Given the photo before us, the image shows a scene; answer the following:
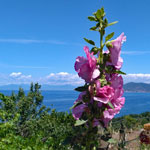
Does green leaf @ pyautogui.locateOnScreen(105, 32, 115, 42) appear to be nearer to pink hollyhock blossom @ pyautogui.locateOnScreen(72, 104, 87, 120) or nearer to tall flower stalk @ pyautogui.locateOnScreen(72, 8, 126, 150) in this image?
tall flower stalk @ pyautogui.locateOnScreen(72, 8, 126, 150)

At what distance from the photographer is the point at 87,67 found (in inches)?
43.7

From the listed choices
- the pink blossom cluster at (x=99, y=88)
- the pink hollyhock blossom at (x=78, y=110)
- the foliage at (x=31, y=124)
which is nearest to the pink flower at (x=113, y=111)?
the pink blossom cluster at (x=99, y=88)

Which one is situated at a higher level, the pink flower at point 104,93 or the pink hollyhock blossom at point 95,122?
the pink flower at point 104,93

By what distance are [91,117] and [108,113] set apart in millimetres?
80

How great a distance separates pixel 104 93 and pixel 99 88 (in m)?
0.03

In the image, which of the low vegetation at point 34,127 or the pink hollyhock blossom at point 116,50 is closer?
the pink hollyhock blossom at point 116,50

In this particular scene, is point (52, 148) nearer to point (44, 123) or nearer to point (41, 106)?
point (44, 123)

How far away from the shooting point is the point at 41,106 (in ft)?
24.1

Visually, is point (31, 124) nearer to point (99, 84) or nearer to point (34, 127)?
point (34, 127)

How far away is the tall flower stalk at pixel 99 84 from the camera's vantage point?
3.58 feet

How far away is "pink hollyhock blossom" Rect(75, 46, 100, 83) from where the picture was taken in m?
1.09

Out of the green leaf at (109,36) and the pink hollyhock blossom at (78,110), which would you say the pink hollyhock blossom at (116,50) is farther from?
the pink hollyhock blossom at (78,110)

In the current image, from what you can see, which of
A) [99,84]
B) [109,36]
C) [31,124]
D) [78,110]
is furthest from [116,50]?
[31,124]

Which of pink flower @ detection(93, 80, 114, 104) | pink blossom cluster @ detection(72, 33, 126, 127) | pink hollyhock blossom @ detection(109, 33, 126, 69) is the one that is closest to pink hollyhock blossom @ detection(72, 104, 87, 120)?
pink blossom cluster @ detection(72, 33, 126, 127)
